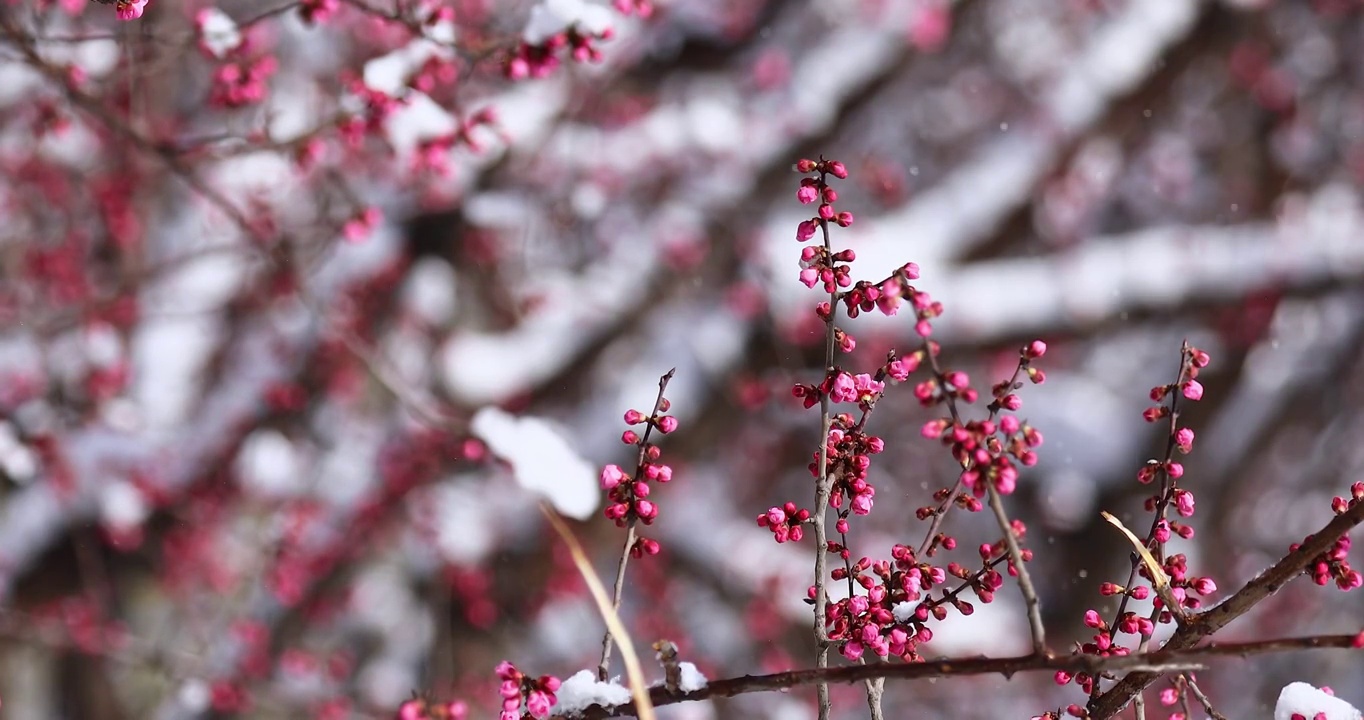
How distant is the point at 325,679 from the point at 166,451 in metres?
1.28

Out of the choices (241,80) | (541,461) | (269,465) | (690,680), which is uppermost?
(269,465)

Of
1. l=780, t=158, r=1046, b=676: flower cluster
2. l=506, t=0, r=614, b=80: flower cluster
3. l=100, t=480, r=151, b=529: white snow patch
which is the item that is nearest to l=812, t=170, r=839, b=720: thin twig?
l=780, t=158, r=1046, b=676: flower cluster

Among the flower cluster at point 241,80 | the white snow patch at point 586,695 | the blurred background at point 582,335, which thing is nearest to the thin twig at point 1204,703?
the white snow patch at point 586,695

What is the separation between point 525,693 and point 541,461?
97 cm

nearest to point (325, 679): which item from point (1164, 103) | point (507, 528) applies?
point (507, 528)

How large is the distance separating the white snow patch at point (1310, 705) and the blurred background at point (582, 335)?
246 centimetres

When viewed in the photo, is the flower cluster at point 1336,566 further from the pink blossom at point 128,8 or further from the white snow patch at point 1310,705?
the pink blossom at point 128,8

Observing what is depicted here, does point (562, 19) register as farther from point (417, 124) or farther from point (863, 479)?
point (863, 479)

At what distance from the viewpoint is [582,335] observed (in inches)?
208

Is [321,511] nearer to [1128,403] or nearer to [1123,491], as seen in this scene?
[1123,491]

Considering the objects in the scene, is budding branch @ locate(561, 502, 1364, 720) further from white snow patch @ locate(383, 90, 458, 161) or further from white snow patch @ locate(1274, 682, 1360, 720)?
white snow patch @ locate(383, 90, 458, 161)

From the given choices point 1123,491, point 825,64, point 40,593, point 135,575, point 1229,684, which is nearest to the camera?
point 40,593

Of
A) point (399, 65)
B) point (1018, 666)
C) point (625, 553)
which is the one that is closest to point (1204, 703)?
point (1018, 666)

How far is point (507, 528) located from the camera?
5.12 metres
